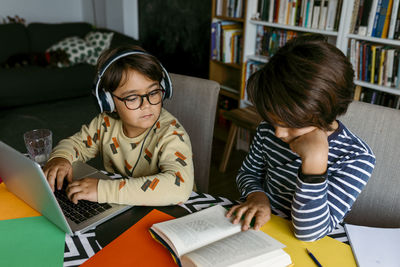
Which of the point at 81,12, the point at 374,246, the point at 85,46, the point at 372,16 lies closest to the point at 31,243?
the point at 374,246

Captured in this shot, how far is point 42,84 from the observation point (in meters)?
3.63

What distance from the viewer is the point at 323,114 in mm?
778

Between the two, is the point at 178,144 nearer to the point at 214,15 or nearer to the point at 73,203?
the point at 73,203

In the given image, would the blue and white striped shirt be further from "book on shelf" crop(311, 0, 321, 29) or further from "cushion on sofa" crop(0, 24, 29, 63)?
"cushion on sofa" crop(0, 24, 29, 63)

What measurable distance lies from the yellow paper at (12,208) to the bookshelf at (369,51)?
1.93m

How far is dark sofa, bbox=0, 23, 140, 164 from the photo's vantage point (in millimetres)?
3268

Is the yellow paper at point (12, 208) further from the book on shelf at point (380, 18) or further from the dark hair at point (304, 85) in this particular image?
the book on shelf at point (380, 18)

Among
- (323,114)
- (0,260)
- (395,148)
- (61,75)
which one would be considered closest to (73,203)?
(0,260)

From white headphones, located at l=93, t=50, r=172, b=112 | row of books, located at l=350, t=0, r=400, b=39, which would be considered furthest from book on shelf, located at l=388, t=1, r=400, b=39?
white headphones, located at l=93, t=50, r=172, b=112

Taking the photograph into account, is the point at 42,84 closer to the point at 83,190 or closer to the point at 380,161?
the point at 83,190

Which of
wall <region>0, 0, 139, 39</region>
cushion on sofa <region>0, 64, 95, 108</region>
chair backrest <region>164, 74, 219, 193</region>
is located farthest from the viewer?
wall <region>0, 0, 139, 39</region>

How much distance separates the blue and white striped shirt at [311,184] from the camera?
2.67 feet

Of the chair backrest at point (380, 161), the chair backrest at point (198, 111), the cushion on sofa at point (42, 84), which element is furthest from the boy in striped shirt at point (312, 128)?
the cushion on sofa at point (42, 84)

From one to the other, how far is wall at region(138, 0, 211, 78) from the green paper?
2.60 meters
